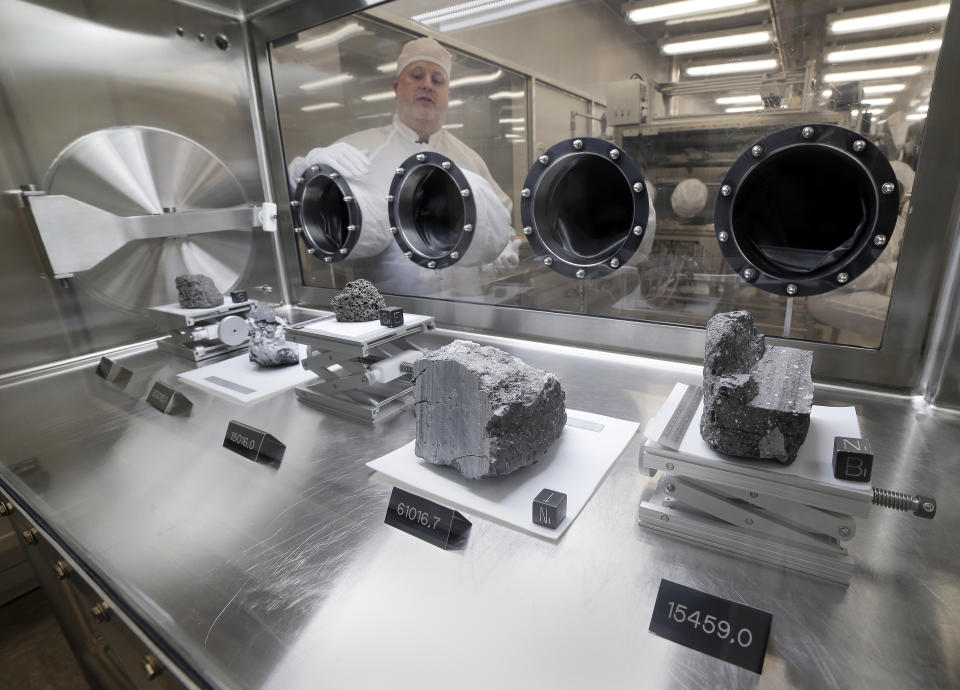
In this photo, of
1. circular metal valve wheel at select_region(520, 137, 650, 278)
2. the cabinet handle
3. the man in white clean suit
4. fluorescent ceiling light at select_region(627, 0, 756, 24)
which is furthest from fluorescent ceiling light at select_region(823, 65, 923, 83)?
the cabinet handle

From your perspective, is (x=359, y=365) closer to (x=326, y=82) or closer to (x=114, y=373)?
(x=114, y=373)

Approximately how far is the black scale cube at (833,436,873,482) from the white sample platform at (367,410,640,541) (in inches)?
12.3

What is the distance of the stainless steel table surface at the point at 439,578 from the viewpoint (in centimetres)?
49

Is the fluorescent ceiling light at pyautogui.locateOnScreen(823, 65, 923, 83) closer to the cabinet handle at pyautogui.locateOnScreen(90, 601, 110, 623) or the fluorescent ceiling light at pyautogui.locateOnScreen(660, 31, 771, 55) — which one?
the fluorescent ceiling light at pyautogui.locateOnScreen(660, 31, 771, 55)

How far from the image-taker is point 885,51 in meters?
0.92

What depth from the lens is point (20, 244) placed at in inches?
53.6

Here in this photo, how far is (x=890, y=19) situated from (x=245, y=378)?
1574 mm

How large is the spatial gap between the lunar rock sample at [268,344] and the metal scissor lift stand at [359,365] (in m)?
0.21

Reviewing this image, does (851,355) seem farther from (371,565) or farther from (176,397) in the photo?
(176,397)

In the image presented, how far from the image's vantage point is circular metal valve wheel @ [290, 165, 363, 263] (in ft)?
5.69

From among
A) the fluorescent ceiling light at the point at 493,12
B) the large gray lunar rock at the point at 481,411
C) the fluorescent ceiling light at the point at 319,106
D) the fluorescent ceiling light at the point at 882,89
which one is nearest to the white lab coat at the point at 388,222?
the fluorescent ceiling light at the point at 319,106

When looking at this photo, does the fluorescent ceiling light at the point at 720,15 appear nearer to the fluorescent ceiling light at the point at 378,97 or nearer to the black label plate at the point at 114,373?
the fluorescent ceiling light at the point at 378,97

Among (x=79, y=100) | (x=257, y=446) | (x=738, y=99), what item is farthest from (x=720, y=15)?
(x=79, y=100)

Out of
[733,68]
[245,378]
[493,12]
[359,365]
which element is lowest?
[245,378]
